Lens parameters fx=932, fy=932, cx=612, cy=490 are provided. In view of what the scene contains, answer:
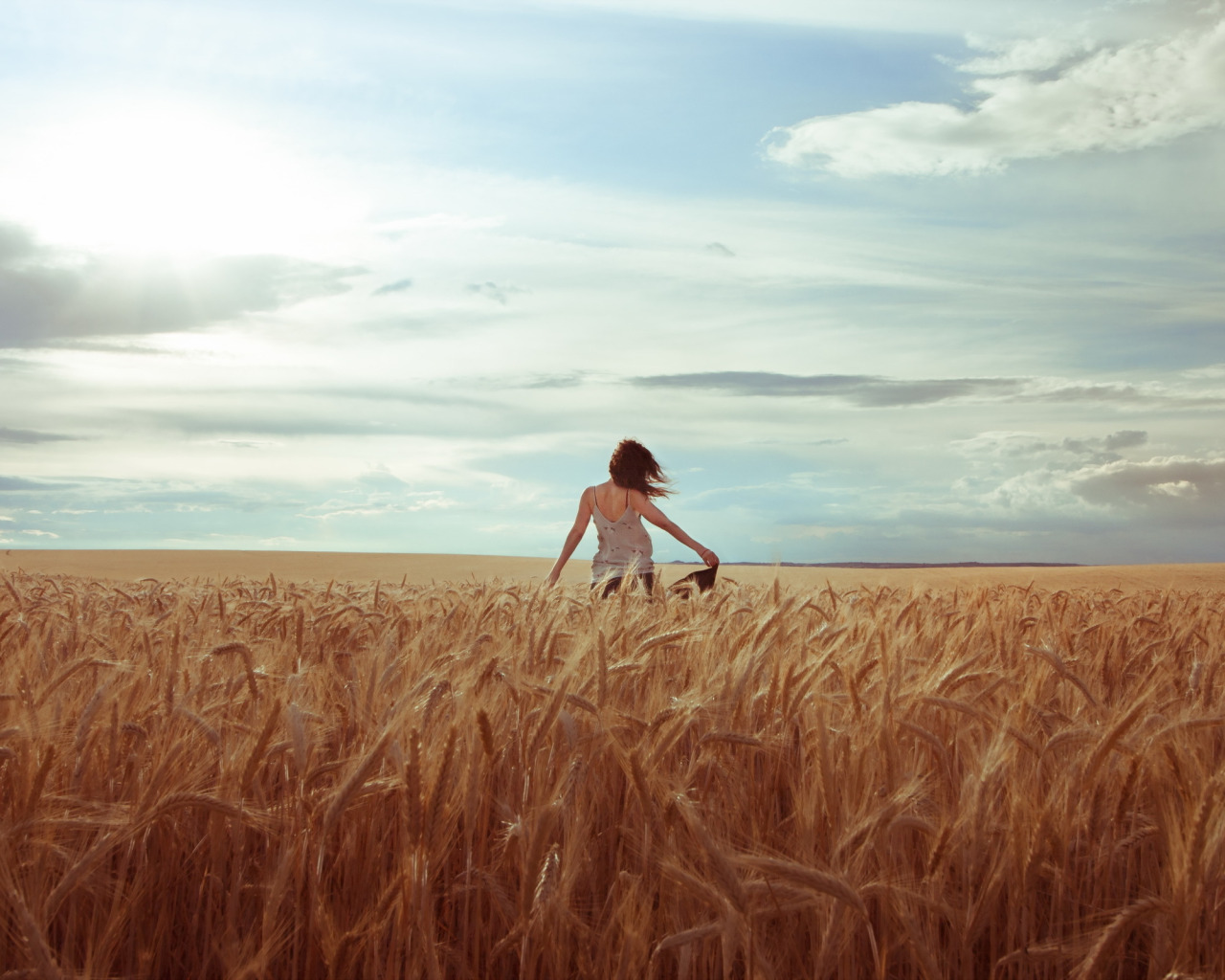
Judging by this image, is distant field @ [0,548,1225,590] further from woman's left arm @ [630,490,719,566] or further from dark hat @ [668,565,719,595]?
dark hat @ [668,565,719,595]

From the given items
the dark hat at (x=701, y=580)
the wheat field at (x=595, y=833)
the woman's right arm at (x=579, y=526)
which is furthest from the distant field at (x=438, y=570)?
the wheat field at (x=595, y=833)

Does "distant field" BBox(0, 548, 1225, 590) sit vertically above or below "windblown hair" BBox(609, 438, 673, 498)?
below

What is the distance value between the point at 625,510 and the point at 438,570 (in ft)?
62.0

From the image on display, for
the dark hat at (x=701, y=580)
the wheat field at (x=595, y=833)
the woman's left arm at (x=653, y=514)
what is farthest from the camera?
the woman's left arm at (x=653, y=514)

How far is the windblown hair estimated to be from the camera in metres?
8.21

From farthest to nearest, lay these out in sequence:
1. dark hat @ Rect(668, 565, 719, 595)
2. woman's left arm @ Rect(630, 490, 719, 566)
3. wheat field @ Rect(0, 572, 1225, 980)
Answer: woman's left arm @ Rect(630, 490, 719, 566), dark hat @ Rect(668, 565, 719, 595), wheat field @ Rect(0, 572, 1225, 980)

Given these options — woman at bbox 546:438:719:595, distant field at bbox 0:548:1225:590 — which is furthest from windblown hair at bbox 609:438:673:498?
distant field at bbox 0:548:1225:590

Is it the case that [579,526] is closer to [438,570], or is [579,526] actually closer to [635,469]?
[635,469]

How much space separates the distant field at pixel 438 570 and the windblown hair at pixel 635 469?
24.8ft

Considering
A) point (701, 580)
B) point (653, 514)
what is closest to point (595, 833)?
point (701, 580)

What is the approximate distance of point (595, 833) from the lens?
2330 mm

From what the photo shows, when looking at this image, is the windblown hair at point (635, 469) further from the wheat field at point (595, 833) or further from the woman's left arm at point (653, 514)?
the wheat field at point (595, 833)

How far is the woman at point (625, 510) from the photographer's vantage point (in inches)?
323

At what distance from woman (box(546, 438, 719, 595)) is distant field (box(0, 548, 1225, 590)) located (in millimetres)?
7384
